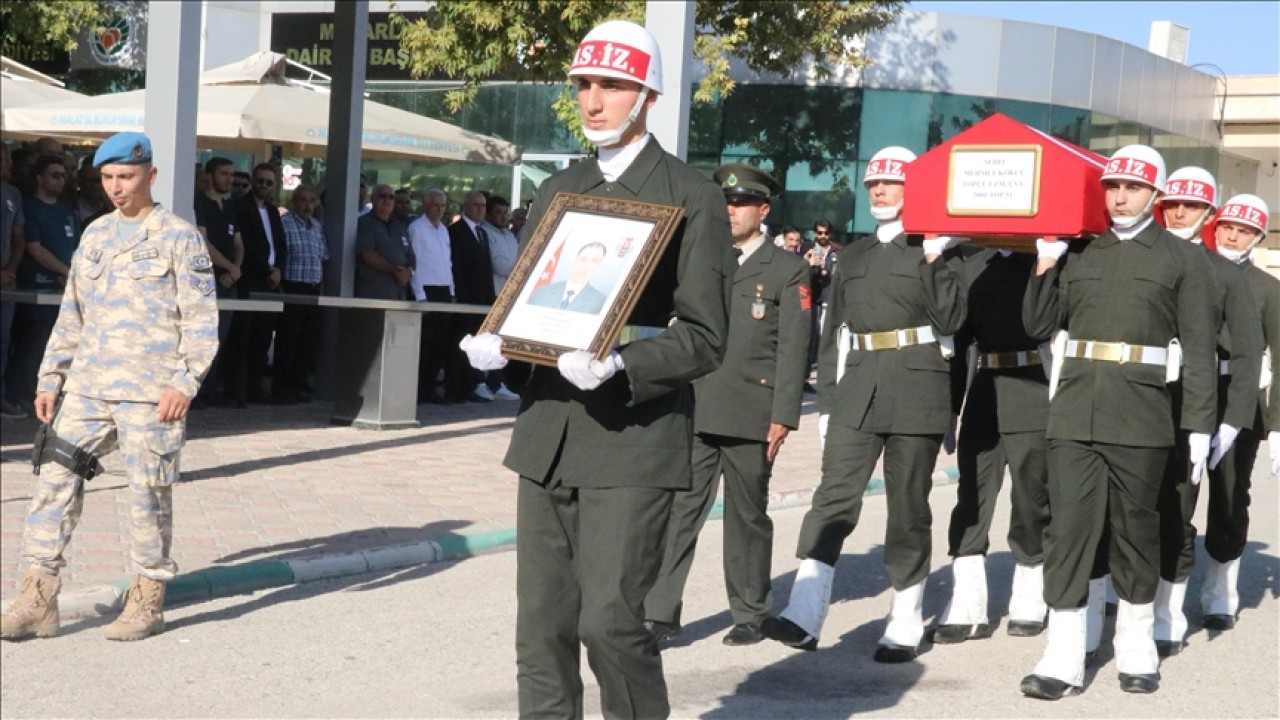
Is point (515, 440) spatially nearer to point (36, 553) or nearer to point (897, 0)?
point (36, 553)

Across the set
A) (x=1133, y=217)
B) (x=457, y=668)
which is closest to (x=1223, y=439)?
(x=1133, y=217)

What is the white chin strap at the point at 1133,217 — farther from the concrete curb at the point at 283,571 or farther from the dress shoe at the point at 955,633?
Answer: the concrete curb at the point at 283,571

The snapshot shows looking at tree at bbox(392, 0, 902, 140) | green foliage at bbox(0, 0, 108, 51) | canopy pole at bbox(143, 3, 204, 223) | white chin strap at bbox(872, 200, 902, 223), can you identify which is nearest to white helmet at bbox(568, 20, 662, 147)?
white chin strap at bbox(872, 200, 902, 223)

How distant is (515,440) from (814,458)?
35.4 ft

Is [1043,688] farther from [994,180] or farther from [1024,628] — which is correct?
[994,180]

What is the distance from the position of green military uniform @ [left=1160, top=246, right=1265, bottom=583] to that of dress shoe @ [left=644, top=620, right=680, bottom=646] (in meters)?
2.42

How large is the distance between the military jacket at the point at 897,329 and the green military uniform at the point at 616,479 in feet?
9.68

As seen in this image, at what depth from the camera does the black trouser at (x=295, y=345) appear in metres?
16.2

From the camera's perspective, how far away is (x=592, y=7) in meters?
19.8

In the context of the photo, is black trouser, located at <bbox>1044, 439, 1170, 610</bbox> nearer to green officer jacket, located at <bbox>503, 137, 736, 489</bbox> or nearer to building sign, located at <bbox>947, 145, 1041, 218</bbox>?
building sign, located at <bbox>947, 145, 1041, 218</bbox>

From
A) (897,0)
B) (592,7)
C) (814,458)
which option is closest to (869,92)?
(897,0)

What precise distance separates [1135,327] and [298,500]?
19.1 feet

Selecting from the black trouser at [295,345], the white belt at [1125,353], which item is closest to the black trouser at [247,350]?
the black trouser at [295,345]

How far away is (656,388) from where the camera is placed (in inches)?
176
